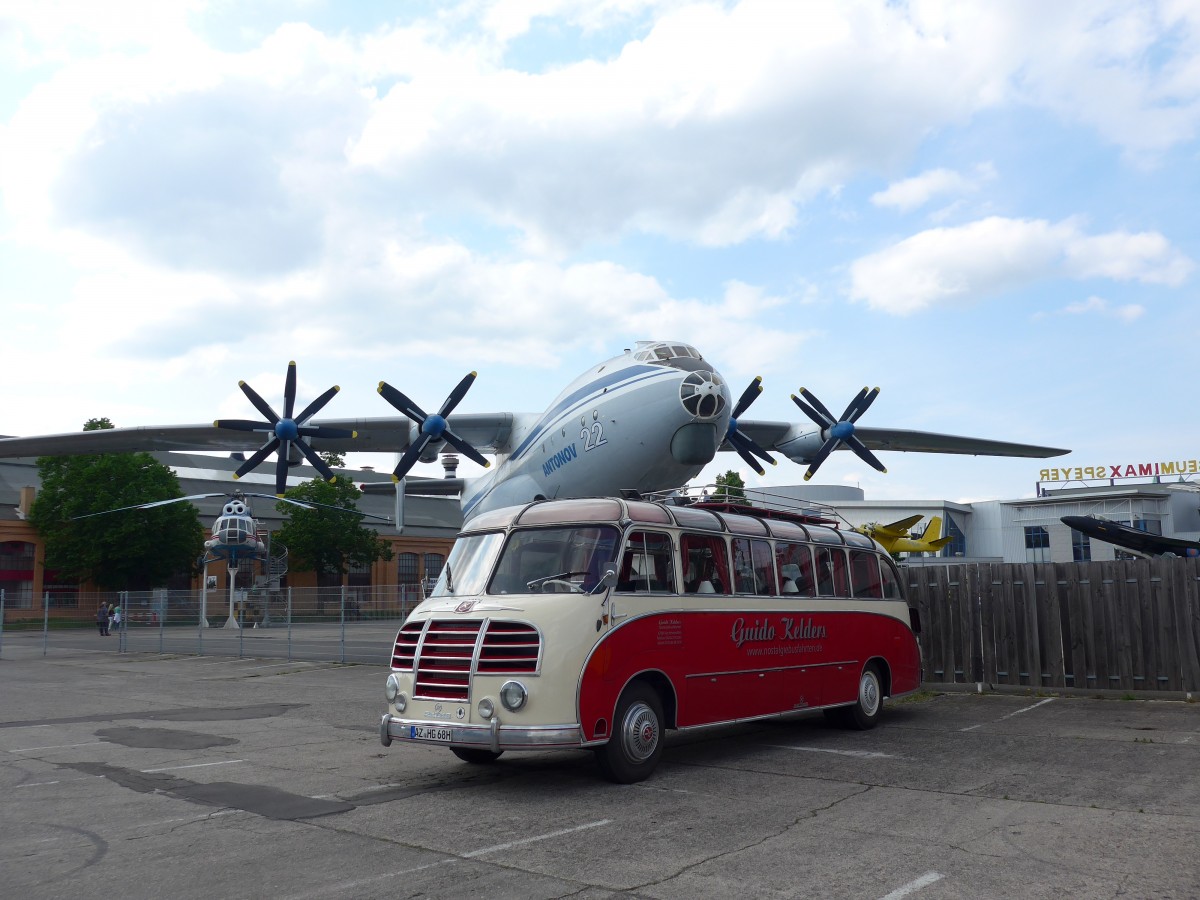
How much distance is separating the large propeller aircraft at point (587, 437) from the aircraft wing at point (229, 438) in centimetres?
3

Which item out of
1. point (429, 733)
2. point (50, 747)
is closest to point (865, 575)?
point (429, 733)

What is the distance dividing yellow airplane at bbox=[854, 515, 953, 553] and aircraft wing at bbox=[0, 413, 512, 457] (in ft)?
36.2

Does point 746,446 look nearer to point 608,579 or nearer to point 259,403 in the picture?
point 259,403

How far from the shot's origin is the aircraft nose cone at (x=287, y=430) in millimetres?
25297

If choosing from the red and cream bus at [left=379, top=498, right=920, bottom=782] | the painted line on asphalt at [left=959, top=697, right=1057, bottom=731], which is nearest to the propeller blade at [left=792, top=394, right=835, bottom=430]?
the painted line on asphalt at [left=959, top=697, right=1057, bottom=731]

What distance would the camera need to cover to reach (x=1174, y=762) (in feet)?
29.6

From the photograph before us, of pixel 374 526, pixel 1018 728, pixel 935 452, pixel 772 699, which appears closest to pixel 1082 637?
pixel 1018 728

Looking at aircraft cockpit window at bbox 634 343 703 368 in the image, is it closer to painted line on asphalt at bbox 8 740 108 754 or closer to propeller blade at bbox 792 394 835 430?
propeller blade at bbox 792 394 835 430

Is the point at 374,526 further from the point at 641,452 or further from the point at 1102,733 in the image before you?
the point at 1102,733

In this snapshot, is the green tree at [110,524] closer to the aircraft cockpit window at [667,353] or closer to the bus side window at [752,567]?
the aircraft cockpit window at [667,353]

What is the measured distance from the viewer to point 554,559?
344 inches

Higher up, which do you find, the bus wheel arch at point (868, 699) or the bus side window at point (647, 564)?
the bus side window at point (647, 564)

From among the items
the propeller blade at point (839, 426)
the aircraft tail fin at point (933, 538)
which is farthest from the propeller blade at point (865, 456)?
the aircraft tail fin at point (933, 538)

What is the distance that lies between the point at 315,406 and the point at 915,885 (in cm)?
2290
